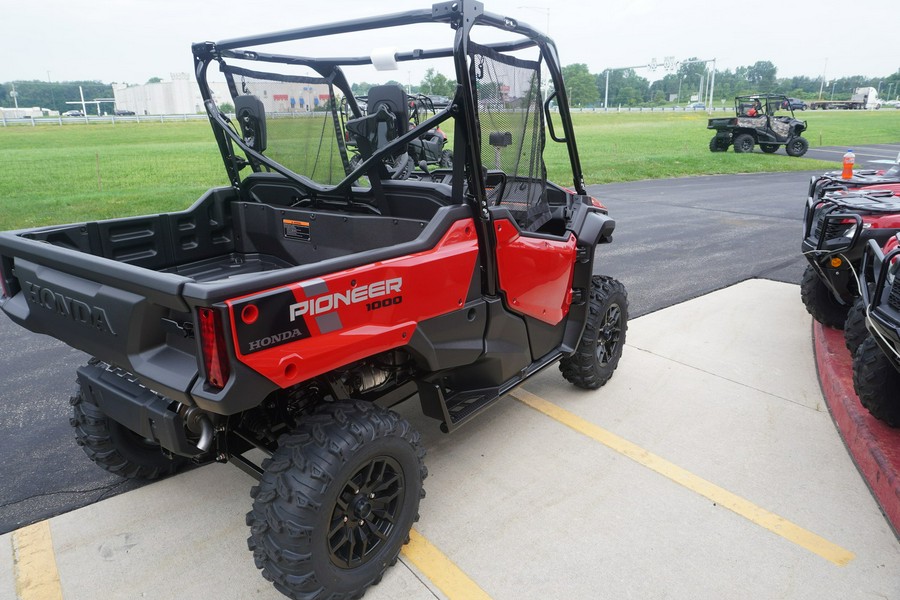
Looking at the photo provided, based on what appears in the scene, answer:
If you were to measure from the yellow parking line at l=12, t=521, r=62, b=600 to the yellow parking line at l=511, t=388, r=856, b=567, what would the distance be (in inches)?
108

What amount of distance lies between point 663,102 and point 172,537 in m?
132

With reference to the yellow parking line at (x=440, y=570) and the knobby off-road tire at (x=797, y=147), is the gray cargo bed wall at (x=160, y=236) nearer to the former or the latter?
the yellow parking line at (x=440, y=570)

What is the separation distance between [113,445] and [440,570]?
5.65 feet

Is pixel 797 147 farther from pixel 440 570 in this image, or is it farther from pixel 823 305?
pixel 440 570

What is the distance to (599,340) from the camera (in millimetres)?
4375

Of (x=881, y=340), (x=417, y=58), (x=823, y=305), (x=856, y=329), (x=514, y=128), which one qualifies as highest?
(x=417, y=58)

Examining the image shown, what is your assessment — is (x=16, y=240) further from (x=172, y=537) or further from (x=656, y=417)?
(x=656, y=417)

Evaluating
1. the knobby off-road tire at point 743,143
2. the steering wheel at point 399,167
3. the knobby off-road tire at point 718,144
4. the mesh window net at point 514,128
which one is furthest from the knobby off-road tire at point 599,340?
the knobby off-road tire at point 743,143

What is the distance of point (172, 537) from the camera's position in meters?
2.94

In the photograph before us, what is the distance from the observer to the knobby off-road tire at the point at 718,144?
24.8 m

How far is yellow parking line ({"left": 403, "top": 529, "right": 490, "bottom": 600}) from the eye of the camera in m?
2.62

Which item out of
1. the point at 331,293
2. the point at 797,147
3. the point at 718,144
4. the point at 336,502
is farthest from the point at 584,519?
the point at 797,147

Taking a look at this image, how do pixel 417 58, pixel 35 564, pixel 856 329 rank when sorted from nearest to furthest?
pixel 35 564, pixel 417 58, pixel 856 329

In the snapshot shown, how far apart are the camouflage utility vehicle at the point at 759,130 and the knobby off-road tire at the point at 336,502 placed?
25.3m
